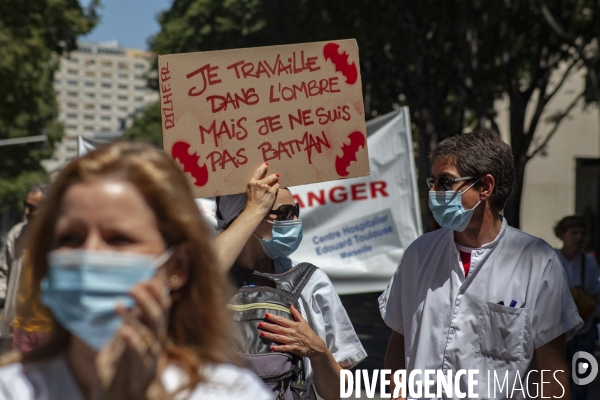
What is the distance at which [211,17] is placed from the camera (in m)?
18.2

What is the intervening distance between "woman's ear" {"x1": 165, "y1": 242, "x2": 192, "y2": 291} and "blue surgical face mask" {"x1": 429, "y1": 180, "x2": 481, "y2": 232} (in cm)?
196

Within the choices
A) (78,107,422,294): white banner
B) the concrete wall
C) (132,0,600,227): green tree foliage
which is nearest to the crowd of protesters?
(78,107,422,294): white banner

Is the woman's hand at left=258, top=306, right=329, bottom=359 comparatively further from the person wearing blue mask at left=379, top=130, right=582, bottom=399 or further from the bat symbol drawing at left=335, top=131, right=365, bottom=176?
the bat symbol drawing at left=335, top=131, right=365, bottom=176

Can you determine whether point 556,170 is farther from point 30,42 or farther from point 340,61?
point 340,61

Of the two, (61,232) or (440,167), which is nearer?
(61,232)

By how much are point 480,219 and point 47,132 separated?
37233 mm

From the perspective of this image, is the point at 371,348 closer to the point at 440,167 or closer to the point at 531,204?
the point at 440,167

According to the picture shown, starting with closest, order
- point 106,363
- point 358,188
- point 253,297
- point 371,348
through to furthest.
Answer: point 106,363 → point 253,297 → point 358,188 → point 371,348

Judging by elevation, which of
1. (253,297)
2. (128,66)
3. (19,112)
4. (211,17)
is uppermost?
(128,66)

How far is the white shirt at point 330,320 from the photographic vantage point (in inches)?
130

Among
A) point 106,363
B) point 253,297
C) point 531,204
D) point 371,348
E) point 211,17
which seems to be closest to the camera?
point 106,363

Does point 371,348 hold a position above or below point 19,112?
below

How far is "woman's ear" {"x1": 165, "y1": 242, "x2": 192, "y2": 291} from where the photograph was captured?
1664 millimetres

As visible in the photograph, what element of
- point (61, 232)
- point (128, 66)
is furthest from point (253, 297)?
point (128, 66)
